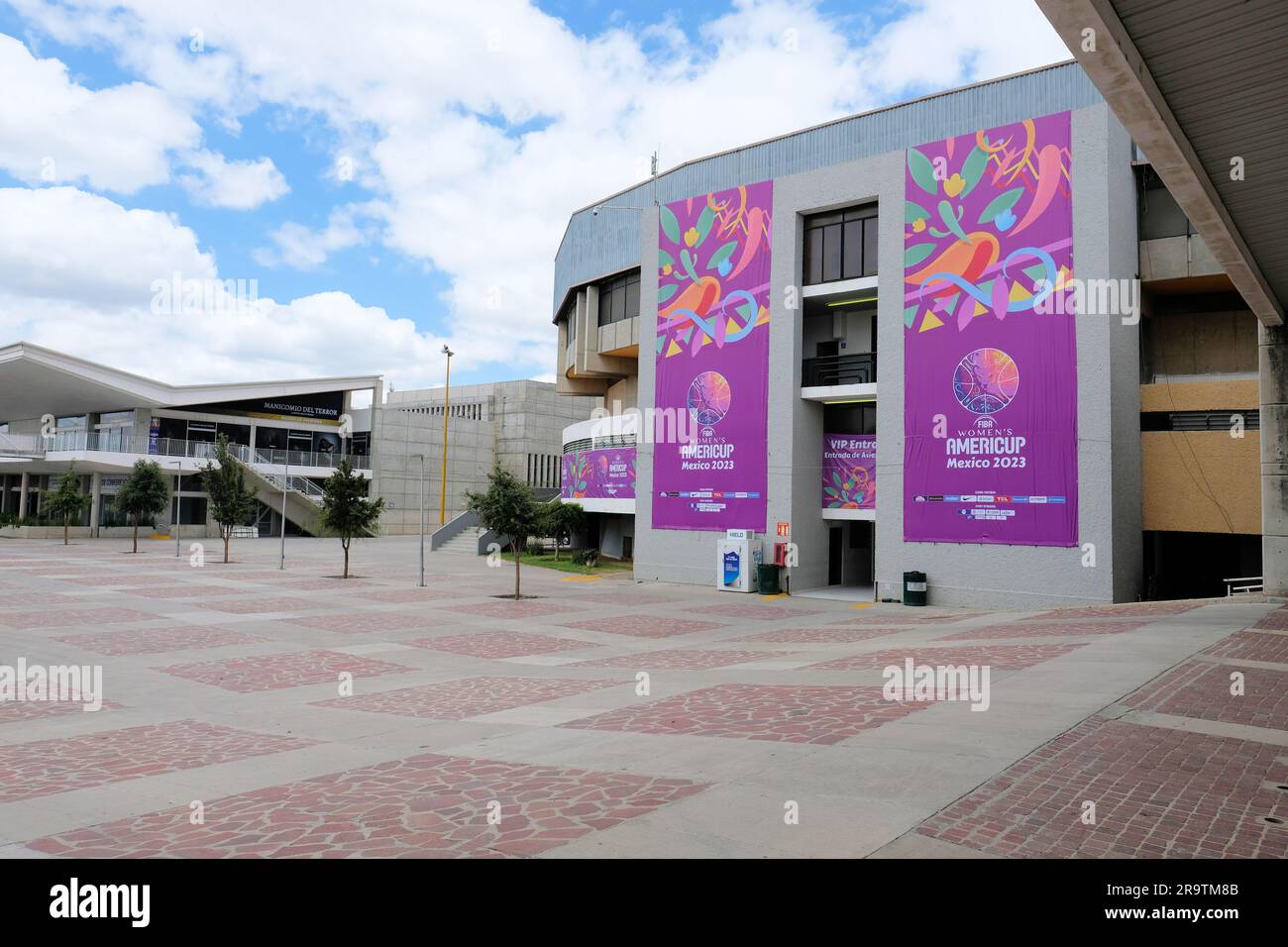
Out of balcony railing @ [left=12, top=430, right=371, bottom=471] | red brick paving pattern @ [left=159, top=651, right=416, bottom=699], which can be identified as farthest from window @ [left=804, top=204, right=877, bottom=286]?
balcony railing @ [left=12, top=430, right=371, bottom=471]

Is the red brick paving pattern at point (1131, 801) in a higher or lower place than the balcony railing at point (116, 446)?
lower

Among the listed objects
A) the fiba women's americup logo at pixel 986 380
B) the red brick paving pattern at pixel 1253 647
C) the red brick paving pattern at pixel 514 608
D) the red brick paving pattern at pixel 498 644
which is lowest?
the red brick paving pattern at pixel 514 608

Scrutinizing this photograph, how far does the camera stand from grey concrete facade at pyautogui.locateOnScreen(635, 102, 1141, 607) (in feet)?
69.7

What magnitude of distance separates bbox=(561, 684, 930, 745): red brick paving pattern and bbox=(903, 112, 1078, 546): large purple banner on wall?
1324cm

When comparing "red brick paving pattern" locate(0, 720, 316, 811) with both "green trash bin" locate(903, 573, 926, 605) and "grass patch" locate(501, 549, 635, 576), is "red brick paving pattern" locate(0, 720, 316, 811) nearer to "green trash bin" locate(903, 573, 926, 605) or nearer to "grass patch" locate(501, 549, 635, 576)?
"green trash bin" locate(903, 573, 926, 605)

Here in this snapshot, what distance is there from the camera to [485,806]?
6445 millimetres

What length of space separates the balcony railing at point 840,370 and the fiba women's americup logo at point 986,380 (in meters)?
3.30

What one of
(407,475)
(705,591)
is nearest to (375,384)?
(407,475)

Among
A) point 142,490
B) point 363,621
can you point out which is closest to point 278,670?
point 363,621

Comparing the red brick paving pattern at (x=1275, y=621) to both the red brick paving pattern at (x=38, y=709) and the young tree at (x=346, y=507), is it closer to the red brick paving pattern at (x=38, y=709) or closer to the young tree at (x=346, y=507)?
the red brick paving pattern at (x=38, y=709)

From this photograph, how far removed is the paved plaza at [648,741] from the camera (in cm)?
579

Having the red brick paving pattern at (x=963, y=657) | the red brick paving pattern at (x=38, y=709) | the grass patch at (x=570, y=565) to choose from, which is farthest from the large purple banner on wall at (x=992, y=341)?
the red brick paving pattern at (x=38, y=709)

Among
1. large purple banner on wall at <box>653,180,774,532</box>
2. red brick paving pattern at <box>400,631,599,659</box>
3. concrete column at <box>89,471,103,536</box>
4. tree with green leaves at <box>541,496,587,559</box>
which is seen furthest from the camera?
concrete column at <box>89,471,103,536</box>
